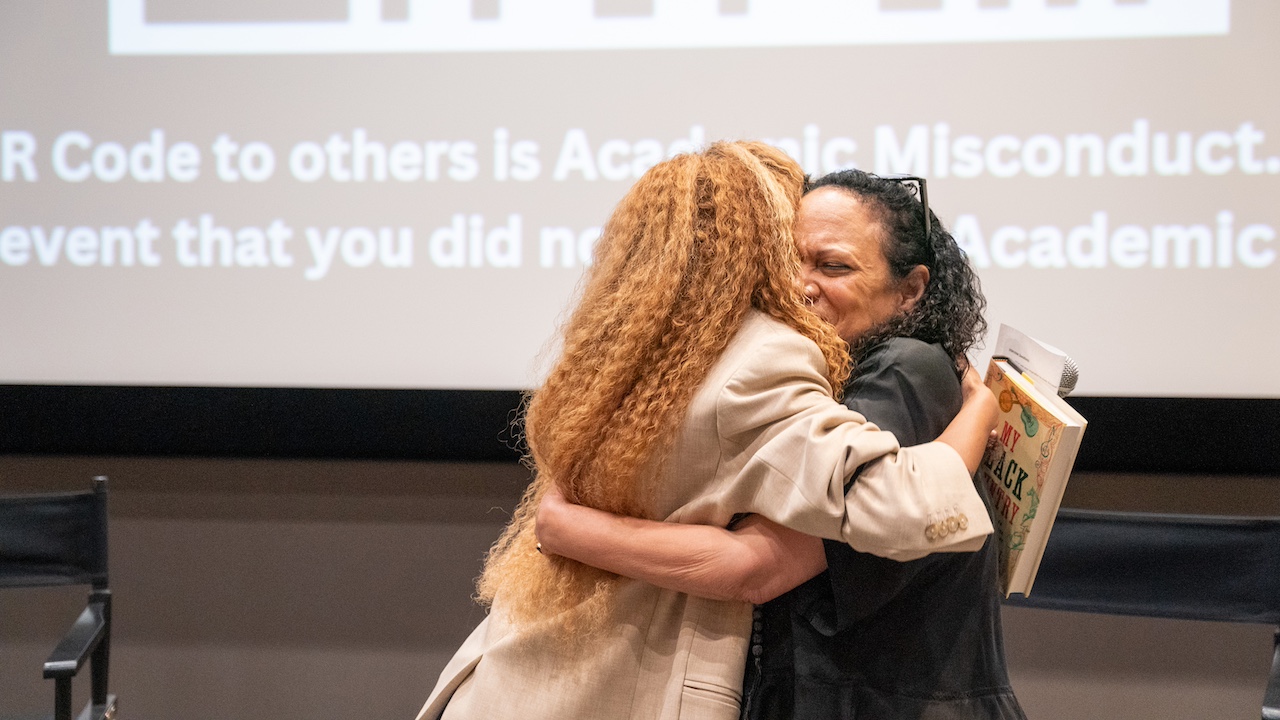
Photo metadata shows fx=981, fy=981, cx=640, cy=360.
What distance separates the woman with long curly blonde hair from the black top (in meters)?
0.05

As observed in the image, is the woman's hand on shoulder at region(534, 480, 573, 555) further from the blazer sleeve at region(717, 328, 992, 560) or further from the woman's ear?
the woman's ear

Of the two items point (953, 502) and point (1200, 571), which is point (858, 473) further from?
point (1200, 571)

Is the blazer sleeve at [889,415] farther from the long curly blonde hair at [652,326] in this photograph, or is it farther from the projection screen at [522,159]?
the projection screen at [522,159]

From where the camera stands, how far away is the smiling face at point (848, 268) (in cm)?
128

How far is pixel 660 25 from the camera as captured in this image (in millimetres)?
2512

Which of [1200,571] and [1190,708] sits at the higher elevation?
[1200,571]

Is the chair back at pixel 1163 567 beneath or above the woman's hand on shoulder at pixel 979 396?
beneath

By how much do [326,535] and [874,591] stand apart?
2.18 metres

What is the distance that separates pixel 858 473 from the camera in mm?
1064

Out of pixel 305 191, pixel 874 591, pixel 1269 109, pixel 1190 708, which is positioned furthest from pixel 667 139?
pixel 1190 708

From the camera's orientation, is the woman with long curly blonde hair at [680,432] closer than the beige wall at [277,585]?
Yes

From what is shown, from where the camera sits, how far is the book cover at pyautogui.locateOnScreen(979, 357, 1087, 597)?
1.12m

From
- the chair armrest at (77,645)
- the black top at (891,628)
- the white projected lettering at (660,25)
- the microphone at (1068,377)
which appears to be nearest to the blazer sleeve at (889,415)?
the black top at (891,628)

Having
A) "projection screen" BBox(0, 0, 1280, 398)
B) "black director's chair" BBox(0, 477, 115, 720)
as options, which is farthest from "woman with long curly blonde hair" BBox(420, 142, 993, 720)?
"black director's chair" BBox(0, 477, 115, 720)
